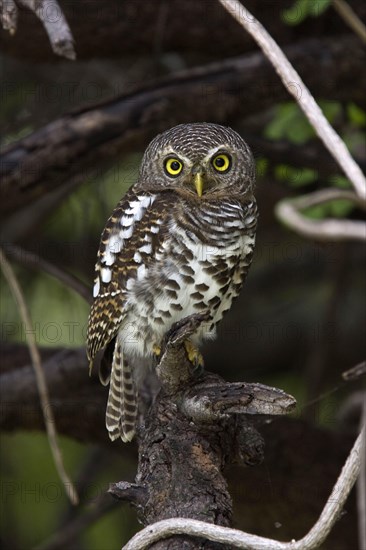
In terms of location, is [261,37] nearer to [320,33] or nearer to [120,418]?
[120,418]

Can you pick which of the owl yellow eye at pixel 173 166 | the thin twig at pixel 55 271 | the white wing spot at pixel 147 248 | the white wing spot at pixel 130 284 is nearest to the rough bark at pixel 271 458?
the thin twig at pixel 55 271

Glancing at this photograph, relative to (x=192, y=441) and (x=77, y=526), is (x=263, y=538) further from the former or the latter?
(x=77, y=526)

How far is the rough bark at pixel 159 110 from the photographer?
13.2ft

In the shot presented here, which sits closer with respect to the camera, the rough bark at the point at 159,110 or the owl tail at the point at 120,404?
the owl tail at the point at 120,404

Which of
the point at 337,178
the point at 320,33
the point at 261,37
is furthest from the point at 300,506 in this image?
the point at 261,37

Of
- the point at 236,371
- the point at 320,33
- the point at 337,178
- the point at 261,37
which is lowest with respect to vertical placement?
the point at 236,371

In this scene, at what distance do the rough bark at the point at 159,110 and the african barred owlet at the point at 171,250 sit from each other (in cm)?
33

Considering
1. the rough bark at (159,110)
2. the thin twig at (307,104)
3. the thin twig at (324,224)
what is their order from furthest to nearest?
the rough bark at (159,110), the thin twig at (307,104), the thin twig at (324,224)

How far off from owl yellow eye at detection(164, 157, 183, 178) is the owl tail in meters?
0.67

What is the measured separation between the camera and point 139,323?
3.74m

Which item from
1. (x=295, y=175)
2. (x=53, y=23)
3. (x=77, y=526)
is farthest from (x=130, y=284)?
(x=77, y=526)

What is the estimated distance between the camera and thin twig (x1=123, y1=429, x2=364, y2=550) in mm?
2320

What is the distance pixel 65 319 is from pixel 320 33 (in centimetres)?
204

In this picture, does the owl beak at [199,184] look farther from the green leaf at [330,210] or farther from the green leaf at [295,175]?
the green leaf at [295,175]
